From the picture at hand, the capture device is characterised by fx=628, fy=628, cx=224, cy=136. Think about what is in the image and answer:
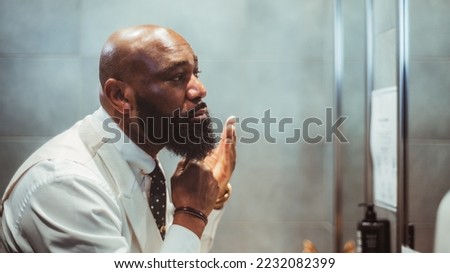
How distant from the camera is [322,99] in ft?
5.79

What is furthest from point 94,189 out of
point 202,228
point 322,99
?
point 322,99

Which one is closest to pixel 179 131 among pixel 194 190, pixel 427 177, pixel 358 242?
pixel 194 190

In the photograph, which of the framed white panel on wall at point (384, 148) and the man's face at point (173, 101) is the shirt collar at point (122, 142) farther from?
the framed white panel on wall at point (384, 148)

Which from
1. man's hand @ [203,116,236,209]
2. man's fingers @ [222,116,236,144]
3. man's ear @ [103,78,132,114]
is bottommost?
man's hand @ [203,116,236,209]

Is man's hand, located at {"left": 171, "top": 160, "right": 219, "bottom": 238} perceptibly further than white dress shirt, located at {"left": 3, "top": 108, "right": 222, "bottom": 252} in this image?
Yes

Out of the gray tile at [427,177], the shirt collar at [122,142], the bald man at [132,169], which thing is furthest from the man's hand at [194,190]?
the gray tile at [427,177]

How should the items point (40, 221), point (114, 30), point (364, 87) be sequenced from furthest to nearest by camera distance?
point (364, 87)
point (114, 30)
point (40, 221)

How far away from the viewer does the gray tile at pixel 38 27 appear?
5.55 ft

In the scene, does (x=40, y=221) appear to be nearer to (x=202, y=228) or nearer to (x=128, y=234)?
(x=128, y=234)

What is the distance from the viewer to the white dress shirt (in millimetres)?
1581

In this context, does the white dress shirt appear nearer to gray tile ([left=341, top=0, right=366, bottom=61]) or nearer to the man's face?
the man's face

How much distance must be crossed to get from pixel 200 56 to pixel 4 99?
54 cm

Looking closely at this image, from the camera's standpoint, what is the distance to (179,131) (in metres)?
1.70

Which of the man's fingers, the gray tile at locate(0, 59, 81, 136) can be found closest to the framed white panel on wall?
the man's fingers
